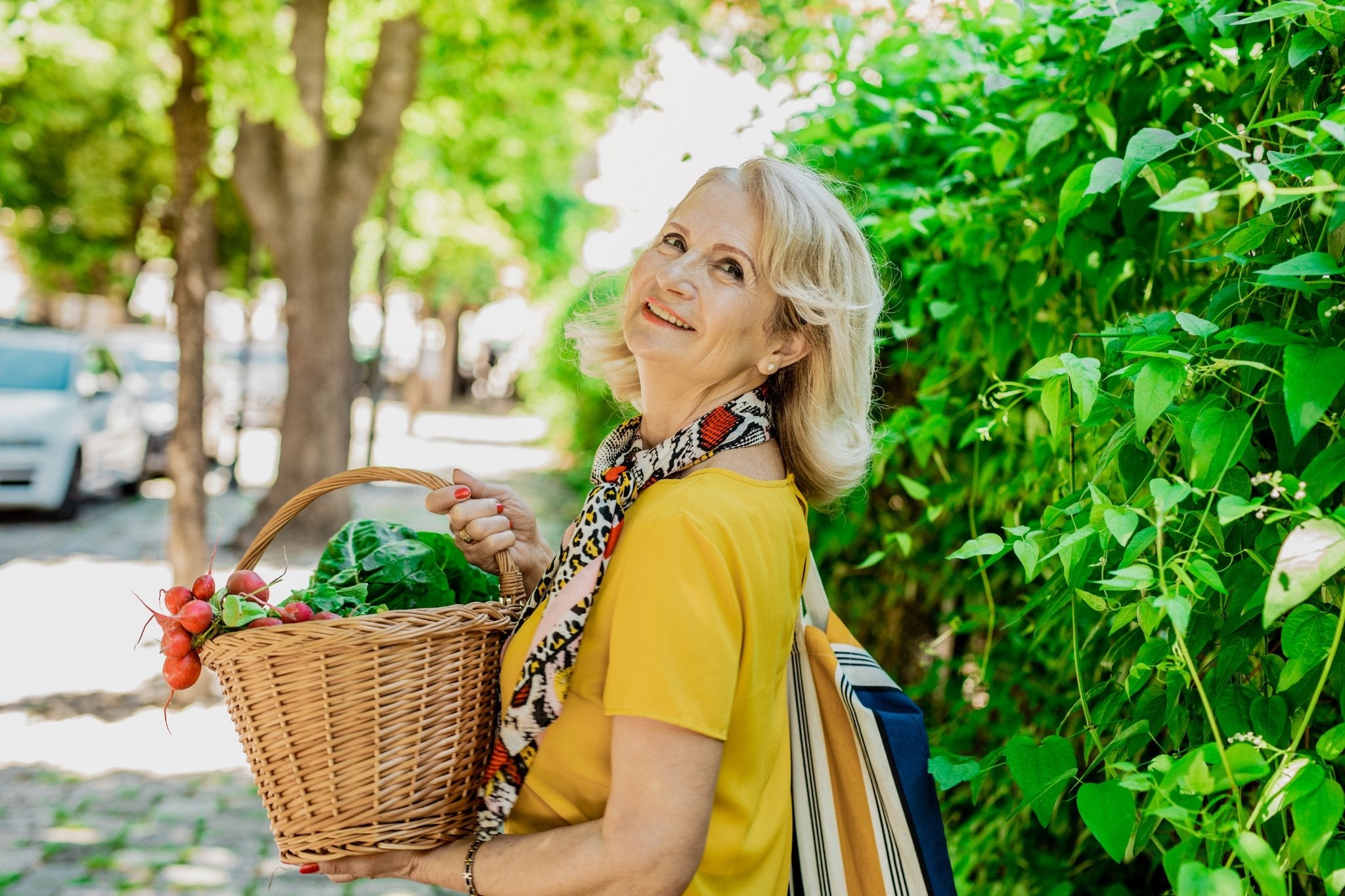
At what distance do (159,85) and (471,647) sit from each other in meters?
14.7

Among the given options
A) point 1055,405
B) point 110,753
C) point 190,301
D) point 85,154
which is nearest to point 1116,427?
point 1055,405

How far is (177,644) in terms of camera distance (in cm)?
166

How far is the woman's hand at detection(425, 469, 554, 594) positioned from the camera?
192cm

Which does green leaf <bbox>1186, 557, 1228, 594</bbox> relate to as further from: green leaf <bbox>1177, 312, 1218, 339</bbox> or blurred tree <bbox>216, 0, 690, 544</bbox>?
blurred tree <bbox>216, 0, 690, 544</bbox>

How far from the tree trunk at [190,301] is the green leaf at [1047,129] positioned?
208 inches

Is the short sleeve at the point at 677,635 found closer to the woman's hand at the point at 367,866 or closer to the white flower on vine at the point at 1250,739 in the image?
the woman's hand at the point at 367,866

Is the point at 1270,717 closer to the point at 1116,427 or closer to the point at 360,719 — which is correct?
the point at 1116,427

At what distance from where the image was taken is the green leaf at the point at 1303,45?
1373 mm

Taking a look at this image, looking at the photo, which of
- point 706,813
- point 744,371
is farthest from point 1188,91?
point 706,813

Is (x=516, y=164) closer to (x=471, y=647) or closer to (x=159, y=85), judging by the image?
(x=159, y=85)

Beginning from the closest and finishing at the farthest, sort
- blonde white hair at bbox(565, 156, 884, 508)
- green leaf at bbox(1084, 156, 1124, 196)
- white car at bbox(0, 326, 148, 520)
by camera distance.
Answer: green leaf at bbox(1084, 156, 1124, 196) → blonde white hair at bbox(565, 156, 884, 508) → white car at bbox(0, 326, 148, 520)

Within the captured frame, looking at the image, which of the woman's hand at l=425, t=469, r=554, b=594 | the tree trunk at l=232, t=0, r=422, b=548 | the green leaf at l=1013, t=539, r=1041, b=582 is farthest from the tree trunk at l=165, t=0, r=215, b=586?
the green leaf at l=1013, t=539, r=1041, b=582

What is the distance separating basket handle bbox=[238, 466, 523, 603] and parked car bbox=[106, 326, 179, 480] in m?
11.6

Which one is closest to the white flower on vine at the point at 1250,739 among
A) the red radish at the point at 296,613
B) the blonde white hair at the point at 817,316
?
the blonde white hair at the point at 817,316
